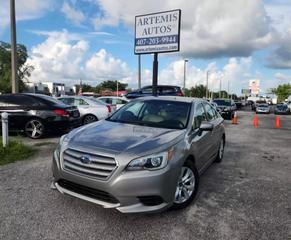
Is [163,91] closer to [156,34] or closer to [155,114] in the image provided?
[156,34]

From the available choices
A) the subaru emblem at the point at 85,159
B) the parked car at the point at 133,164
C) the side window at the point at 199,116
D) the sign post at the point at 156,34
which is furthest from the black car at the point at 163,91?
the subaru emblem at the point at 85,159

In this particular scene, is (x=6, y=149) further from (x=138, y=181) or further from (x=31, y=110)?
(x=138, y=181)

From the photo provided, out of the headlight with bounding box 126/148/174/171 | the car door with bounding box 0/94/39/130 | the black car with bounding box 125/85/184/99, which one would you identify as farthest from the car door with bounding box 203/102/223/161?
the black car with bounding box 125/85/184/99

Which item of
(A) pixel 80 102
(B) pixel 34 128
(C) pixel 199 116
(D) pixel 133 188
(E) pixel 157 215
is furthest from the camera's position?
(A) pixel 80 102

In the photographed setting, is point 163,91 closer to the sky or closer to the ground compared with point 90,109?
closer to the sky

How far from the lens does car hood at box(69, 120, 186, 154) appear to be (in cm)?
327

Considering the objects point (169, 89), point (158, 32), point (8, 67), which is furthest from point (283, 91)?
point (158, 32)

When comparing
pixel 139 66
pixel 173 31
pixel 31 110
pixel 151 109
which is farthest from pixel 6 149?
pixel 139 66

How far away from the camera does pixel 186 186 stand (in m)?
3.79

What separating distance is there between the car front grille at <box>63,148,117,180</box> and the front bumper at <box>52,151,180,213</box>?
0.06 m

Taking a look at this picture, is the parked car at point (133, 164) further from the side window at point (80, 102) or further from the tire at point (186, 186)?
the side window at point (80, 102)

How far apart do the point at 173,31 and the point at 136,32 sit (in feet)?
6.44

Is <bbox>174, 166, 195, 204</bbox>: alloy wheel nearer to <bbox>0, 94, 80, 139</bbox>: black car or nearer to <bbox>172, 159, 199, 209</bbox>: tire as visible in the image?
<bbox>172, 159, 199, 209</bbox>: tire

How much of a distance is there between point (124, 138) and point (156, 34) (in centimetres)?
1024
